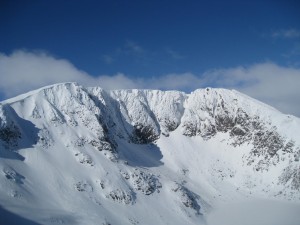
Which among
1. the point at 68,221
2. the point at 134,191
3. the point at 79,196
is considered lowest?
the point at 68,221

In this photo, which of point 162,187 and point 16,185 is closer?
point 16,185

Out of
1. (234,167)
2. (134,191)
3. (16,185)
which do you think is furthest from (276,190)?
(16,185)

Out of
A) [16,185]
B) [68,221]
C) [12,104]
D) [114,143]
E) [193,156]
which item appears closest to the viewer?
[68,221]

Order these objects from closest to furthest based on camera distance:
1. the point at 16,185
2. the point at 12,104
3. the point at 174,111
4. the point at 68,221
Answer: the point at 68,221 → the point at 16,185 → the point at 12,104 → the point at 174,111

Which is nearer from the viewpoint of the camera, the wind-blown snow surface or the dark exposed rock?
the wind-blown snow surface

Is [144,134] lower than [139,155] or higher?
higher

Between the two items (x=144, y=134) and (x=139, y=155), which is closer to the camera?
(x=139, y=155)

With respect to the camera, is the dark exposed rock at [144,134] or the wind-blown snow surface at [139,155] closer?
the wind-blown snow surface at [139,155]

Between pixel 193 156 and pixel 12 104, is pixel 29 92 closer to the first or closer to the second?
pixel 12 104
